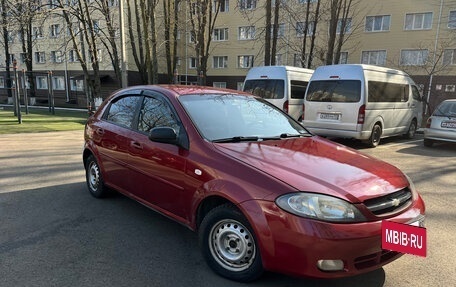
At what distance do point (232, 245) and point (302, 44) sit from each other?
98.5 feet

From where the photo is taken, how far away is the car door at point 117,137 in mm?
4500

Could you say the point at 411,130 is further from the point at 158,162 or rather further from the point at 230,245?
the point at 230,245

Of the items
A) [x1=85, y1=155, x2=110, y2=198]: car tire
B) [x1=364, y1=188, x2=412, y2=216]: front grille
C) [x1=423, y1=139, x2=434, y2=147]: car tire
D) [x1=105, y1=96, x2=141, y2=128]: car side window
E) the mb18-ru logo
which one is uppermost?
[x1=105, y1=96, x2=141, y2=128]: car side window

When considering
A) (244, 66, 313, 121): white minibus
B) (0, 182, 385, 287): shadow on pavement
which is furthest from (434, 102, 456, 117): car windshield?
(0, 182, 385, 287): shadow on pavement

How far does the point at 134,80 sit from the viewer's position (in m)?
36.2

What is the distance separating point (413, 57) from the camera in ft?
101

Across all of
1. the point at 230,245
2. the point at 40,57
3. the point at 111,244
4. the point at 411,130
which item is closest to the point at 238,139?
the point at 230,245

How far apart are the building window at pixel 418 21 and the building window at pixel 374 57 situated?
111 inches

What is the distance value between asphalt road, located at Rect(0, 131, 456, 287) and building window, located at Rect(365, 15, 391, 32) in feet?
95.7

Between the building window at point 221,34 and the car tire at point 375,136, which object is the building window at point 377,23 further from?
the car tire at point 375,136

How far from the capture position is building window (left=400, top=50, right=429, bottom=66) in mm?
30094

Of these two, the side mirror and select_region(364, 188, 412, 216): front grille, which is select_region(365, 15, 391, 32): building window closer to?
select_region(364, 188, 412, 216): front grille

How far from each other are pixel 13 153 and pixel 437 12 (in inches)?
1265

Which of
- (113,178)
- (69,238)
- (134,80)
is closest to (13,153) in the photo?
(113,178)
